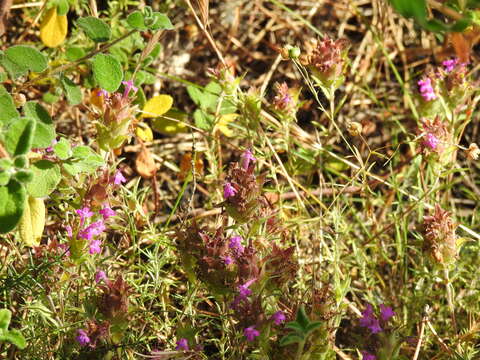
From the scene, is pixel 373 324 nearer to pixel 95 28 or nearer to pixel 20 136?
pixel 20 136

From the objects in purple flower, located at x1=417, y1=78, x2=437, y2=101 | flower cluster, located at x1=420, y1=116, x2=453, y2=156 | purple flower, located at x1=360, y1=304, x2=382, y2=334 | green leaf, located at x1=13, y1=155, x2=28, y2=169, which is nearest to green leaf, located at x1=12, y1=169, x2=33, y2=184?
green leaf, located at x1=13, y1=155, x2=28, y2=169

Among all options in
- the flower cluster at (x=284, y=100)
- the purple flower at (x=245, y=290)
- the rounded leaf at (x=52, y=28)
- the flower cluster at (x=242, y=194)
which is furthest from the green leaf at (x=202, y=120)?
the purple flower at (x=245, y=290)

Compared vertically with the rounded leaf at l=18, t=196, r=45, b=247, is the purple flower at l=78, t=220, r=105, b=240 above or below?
above

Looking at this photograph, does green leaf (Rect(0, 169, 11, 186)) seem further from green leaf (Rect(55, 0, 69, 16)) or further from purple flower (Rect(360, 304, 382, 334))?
green leaf (Rect(55, 0, 69, 16))

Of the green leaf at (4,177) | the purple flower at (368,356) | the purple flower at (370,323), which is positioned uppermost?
the green leaf at (4,177)

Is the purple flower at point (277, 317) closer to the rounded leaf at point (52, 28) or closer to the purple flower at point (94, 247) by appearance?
the purple flower at point (94, 247)

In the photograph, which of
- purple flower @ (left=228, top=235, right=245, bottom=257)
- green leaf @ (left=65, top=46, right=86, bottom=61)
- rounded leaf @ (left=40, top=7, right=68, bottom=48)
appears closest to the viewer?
purple flower @ (left=228, top=235, right=245, bottom=257)

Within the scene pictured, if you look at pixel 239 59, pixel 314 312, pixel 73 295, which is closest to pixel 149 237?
pixel 73 295
